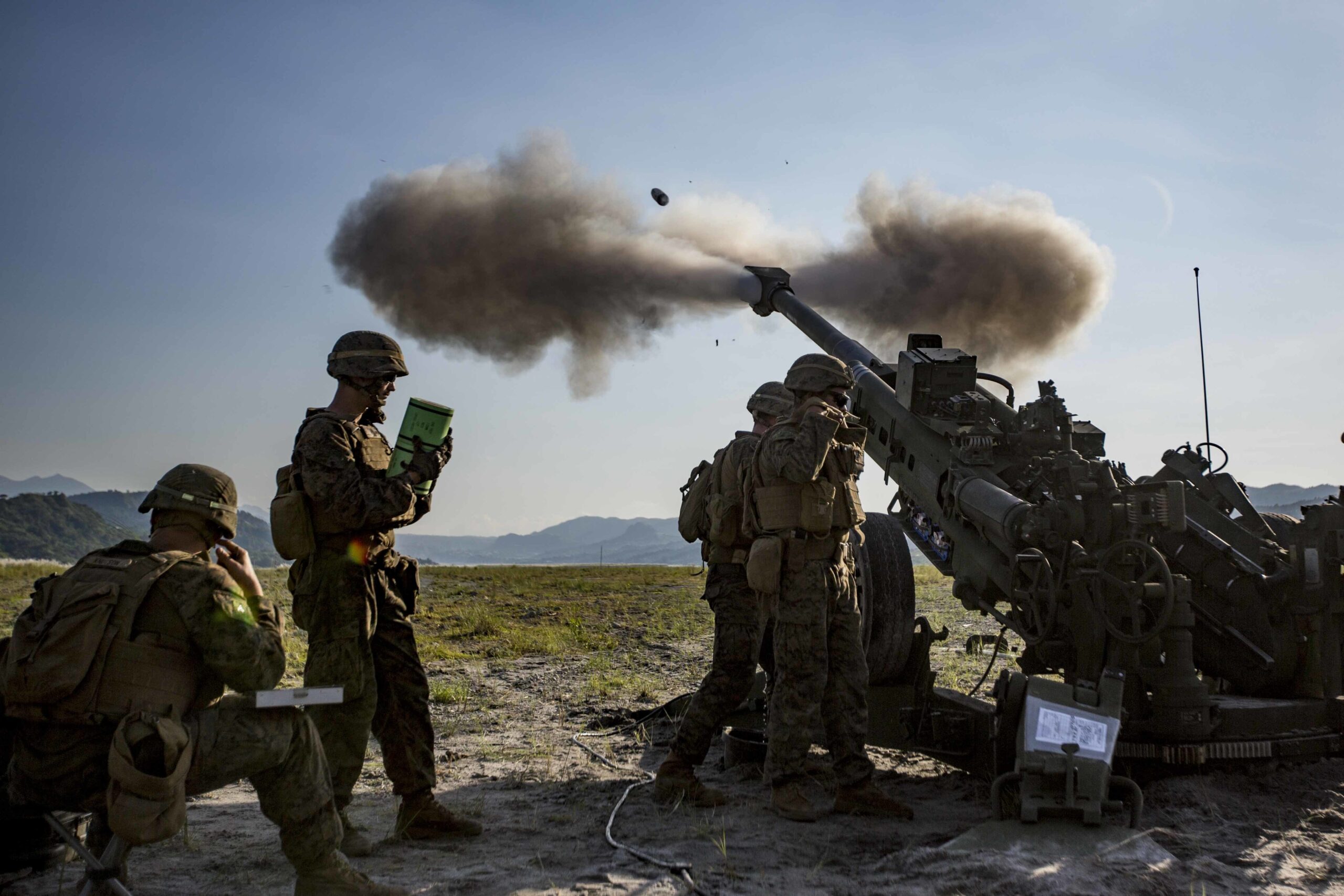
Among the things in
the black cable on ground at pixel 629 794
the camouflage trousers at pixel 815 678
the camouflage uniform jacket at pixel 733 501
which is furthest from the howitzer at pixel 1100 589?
the black cable on ground at pixel 629 794

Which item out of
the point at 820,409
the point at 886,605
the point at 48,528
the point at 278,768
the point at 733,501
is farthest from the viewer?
the point at 48,528

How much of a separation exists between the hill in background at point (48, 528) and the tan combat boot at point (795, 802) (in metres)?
136

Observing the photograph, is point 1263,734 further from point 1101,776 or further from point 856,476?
point 856,476

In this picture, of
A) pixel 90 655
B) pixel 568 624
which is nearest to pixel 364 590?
pixel 90 655

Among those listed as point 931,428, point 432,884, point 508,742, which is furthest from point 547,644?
point 432,884

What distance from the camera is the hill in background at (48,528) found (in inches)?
5094

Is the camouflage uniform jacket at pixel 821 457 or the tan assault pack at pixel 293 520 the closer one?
the tan assault pack at pixel 293 520

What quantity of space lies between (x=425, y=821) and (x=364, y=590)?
3.41ft

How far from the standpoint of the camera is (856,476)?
5105mm

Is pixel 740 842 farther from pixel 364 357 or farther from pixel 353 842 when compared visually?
pixel 364 357

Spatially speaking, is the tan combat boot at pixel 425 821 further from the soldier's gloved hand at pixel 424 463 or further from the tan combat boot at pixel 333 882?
the soldier's gloved hand at pixel 424 463

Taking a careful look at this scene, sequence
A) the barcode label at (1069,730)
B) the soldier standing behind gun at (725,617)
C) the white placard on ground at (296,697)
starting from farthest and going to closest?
the soldier standing behind gun at (725,617), the barcode label at (1069,730), the white placard on ground at (296,697)

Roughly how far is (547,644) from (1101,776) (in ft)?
25.5

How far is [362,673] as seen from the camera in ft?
13.5
